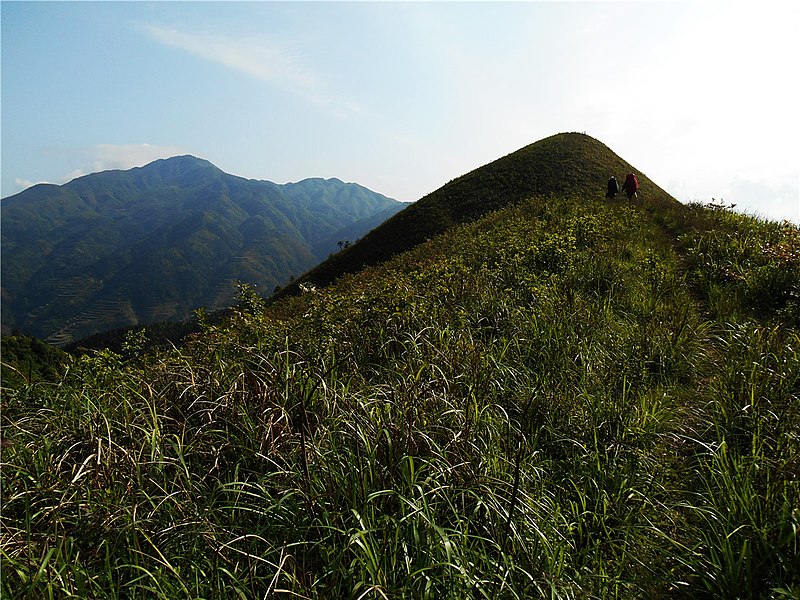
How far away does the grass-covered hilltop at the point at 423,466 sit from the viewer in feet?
7.59

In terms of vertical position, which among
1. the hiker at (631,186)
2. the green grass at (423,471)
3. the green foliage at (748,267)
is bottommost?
the green grass at (423,471)

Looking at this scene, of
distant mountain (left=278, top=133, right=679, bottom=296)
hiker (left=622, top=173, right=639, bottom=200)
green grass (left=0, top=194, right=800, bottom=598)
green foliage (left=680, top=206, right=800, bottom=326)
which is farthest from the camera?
distant mountain (left=278, top=133, right=679, bottom=296)

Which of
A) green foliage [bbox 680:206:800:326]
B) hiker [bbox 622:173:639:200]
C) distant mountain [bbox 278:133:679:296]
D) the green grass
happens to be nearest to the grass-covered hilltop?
the green grass

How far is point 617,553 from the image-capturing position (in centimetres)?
284

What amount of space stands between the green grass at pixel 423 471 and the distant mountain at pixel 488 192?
2626cm

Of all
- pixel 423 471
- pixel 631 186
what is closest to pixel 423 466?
pixel 423 471

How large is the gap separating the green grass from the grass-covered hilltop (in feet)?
0.07

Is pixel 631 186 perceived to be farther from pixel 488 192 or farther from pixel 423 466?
pixel 423 466

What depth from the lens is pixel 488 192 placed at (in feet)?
120

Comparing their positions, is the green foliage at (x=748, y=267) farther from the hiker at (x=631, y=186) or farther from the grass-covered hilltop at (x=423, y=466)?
the hiker at (x=631, y=186)

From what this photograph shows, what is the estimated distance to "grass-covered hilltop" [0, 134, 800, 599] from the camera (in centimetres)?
231

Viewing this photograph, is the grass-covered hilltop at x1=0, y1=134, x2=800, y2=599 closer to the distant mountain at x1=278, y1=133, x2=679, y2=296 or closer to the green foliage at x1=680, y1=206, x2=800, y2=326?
the green foliage at x1=680, y1=206, x2=800, y2=326

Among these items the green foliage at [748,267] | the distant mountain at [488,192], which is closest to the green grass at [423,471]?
the green foliage at [748,267]

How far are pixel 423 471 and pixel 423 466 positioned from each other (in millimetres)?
138
